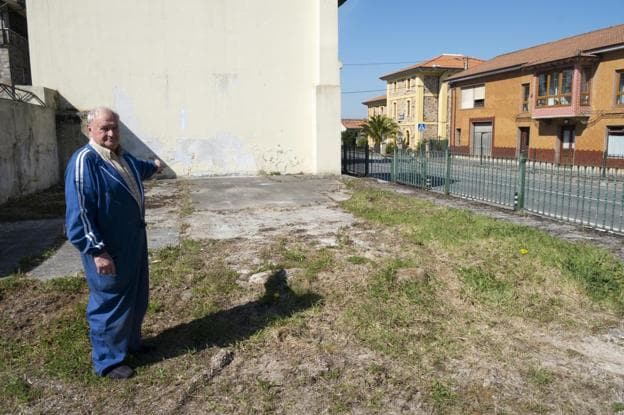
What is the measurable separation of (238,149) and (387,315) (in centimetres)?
1255

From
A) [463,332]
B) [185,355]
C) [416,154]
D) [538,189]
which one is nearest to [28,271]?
[185,355]

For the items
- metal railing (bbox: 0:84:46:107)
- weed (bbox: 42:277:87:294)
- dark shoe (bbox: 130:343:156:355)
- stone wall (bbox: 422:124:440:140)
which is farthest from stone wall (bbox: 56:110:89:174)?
stone wall (bbox: 422:124:440:140)

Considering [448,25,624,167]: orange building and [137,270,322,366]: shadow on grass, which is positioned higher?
[448,25,624,167]: orange building

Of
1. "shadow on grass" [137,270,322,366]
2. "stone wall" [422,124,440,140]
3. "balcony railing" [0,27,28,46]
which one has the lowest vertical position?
"shadow on grass" [137,270,322,366]

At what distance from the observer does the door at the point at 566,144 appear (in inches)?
1053

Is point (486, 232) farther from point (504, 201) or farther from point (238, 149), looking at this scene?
point (238, 149)

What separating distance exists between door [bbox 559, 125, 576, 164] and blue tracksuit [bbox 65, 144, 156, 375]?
2732cm

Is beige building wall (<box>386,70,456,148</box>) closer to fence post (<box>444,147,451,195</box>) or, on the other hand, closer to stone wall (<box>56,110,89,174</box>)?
fence post (<box>444,147,451,195</box>)

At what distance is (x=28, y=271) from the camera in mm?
5676

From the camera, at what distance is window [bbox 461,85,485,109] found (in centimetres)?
3456

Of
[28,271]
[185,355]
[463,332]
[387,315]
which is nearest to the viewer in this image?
[185,355]

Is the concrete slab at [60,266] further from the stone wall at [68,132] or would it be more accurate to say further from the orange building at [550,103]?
the orange building at [550,103]

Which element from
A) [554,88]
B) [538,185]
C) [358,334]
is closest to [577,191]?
[538,185]

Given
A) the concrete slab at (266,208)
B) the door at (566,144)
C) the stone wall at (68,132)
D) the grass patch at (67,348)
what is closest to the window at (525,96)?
the door at (566,144)
